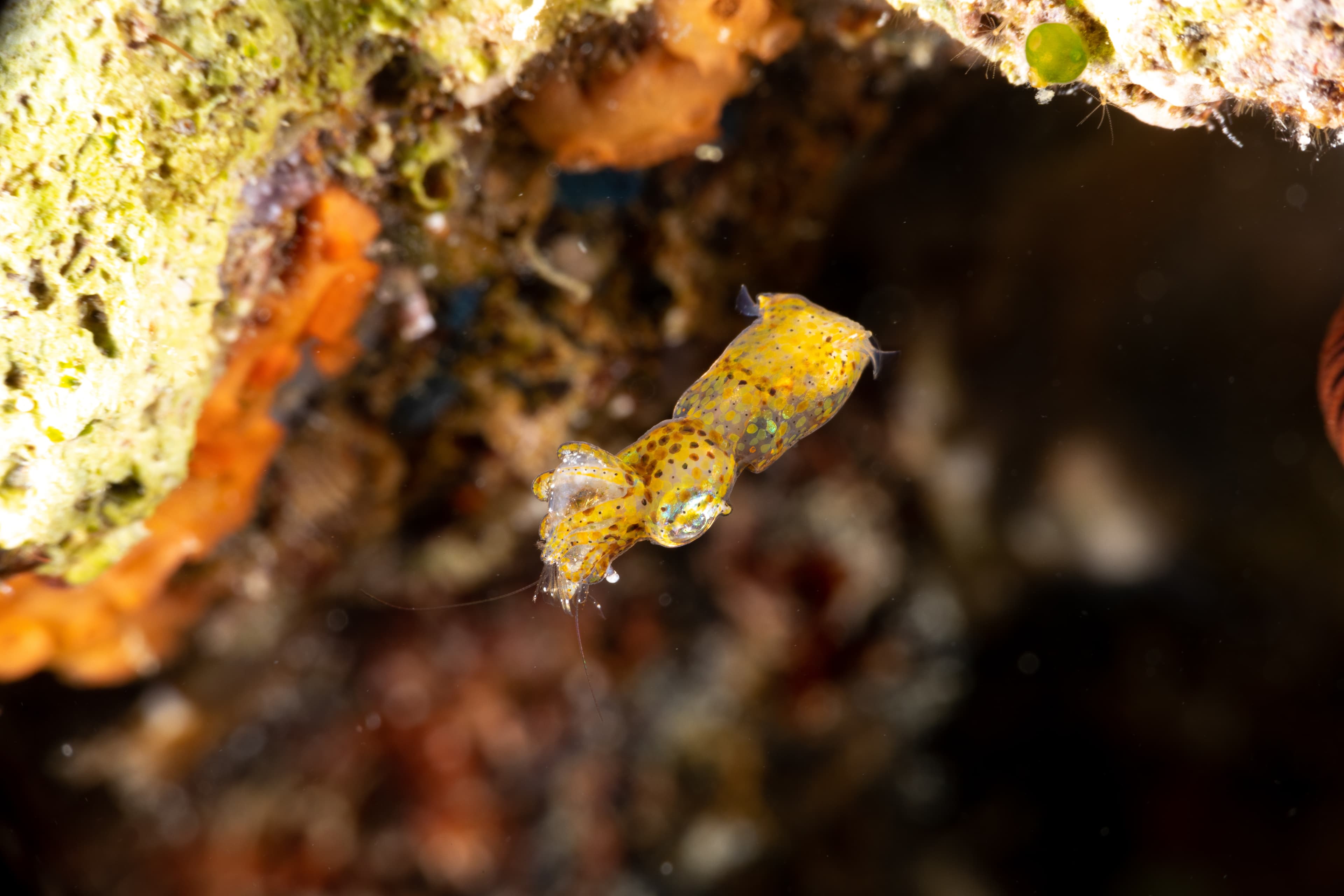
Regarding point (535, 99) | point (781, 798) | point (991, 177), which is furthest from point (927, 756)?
point (535, 99)

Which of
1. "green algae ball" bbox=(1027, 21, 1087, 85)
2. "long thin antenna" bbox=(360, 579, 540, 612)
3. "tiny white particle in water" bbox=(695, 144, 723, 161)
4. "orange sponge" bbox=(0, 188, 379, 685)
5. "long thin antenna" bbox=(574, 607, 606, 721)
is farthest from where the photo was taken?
"long thin antenna" bbox=(574, 607, 606, 721)

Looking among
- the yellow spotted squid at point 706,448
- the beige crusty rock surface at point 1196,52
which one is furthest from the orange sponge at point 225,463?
the beige crusty rock surface at point 1196,52

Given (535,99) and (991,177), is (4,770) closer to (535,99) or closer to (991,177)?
(535,99)

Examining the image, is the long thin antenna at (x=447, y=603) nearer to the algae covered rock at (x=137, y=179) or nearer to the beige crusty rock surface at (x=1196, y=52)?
the algae covered rock at (x=137, y=179)

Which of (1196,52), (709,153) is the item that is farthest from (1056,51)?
(709,153)

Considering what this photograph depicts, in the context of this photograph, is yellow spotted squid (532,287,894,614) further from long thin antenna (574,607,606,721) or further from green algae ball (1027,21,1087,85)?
long thin antenna (574,607,606,721)

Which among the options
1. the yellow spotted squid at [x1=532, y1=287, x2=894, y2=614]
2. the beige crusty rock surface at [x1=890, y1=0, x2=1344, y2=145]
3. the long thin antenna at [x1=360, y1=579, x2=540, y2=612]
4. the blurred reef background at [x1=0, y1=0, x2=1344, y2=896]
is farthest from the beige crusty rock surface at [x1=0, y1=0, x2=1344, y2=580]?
the long thin antenna at [x1=360, y1=579, x2=540, y2=612]

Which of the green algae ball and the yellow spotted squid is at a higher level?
the green algae ball
